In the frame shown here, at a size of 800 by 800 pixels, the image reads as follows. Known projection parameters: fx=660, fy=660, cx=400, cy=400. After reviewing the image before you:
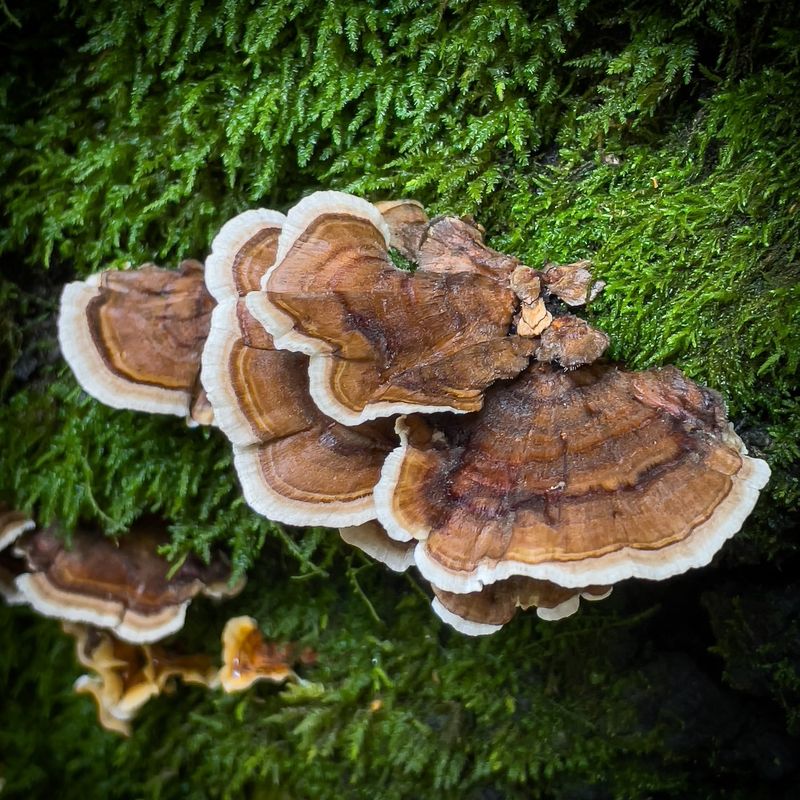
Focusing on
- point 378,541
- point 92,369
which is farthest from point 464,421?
point 92,369

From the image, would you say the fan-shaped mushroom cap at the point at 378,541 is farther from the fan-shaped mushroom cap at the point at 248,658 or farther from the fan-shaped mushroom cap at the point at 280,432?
the fan-shaped mushroom cap at the point at 248,658

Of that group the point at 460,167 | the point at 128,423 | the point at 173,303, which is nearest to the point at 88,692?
the point at 128,423

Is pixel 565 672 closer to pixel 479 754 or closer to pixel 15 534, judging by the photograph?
pixel 479 754

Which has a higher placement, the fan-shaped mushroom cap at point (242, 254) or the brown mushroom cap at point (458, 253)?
the brown mushroom cap at point (458, 253)

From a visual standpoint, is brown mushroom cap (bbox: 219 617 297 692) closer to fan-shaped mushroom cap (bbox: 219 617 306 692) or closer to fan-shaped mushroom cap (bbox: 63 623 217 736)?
fan-shaped mushroom cap (bbox: 219 617 306 692)

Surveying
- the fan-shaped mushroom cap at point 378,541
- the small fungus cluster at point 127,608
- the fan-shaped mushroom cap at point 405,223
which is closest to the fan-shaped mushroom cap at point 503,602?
the fan-shaped mushroom cap at point 378,541

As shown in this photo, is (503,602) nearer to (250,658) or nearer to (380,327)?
(380,327)

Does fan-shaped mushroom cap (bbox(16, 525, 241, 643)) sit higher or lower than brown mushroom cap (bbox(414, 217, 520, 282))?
lower

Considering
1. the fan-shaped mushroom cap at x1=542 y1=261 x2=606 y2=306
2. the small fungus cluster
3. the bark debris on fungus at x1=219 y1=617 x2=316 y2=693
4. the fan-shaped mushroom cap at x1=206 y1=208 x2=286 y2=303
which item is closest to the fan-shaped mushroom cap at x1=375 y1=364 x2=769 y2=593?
the fan-shaped mushroom cap at x1=542 y1=261 x2=606 y2=306
